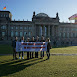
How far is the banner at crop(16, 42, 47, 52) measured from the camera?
1399cm

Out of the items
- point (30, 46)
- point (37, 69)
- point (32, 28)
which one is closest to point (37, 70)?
point (37, 69)

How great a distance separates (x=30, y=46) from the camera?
14.3m

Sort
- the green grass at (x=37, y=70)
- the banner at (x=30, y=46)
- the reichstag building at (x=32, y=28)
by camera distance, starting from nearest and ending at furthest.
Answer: the green grass at (x=37, y=70) < the banner at (x=30, y=46) < the reichstag building at (x=32, y=28)

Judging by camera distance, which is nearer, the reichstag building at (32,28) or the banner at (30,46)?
the banner at (30,46)

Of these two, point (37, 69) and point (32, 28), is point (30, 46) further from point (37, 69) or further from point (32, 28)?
point (32, 28)

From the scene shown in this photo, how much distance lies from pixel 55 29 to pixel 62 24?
6.42 metres

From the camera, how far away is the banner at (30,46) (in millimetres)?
13989

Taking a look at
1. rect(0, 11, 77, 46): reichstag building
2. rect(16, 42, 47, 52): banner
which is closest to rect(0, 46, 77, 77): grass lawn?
rect(16, 42, 47, 52): banner

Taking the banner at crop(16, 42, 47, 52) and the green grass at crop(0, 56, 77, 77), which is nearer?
the green grass at crop(0, 56, 77, 77)

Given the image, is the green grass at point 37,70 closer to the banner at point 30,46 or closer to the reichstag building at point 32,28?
the banner at point 30,46

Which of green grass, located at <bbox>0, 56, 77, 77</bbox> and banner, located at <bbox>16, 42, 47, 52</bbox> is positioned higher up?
banner, located at <bbox>16, 42, 47, 52</bbox>

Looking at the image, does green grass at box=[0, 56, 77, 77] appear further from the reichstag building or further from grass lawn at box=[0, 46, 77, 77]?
the reichstag building

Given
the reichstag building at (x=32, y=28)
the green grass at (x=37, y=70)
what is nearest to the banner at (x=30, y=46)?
the green grass at (x=37, y=70)

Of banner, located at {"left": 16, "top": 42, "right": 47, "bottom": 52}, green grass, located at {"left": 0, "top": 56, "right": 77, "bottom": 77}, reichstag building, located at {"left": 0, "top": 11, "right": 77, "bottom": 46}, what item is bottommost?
green grass, located at {"left": 0, "top": 56, "right": 77, "bottom": 77}
